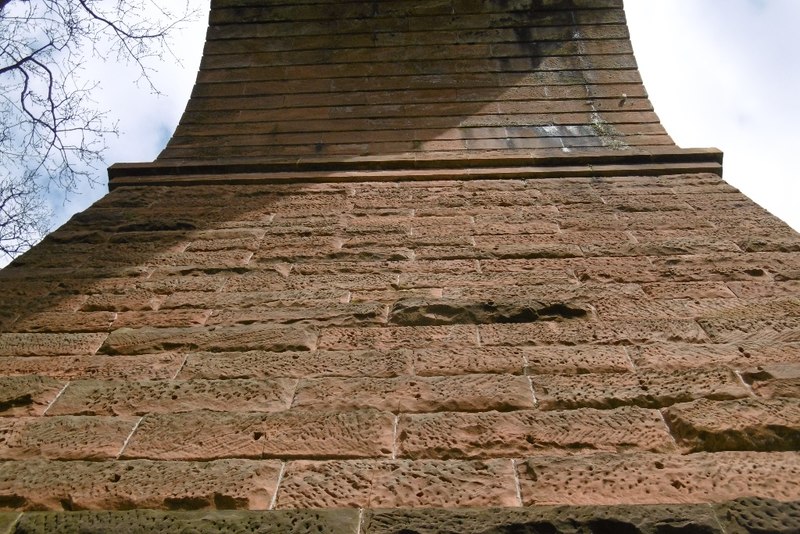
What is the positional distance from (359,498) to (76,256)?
7.68ft

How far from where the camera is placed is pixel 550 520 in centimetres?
152

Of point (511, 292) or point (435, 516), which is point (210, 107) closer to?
point (511, 292)

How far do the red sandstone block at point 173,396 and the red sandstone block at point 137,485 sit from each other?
0.84 ft

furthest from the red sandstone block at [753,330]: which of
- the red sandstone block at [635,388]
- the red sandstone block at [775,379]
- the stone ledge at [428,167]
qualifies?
the stone ledge at [428,167]

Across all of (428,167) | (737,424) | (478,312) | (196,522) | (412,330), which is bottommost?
(196,522)

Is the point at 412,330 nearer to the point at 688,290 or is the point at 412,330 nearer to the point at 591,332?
the point at 591,332

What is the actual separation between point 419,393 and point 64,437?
1.08 m

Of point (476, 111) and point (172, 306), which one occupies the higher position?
point (476, 111)

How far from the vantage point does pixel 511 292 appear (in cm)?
273

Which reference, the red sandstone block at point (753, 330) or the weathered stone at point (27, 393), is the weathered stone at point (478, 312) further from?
the weathered stone at point (27, 393)

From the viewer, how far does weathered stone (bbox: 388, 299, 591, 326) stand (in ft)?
8.23

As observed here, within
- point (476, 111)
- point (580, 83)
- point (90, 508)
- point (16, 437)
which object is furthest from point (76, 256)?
point (580, 83)

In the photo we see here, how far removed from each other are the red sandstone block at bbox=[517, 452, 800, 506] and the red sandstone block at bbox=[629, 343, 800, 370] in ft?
1.51

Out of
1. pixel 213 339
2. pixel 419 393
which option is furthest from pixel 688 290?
pixel 213 339
